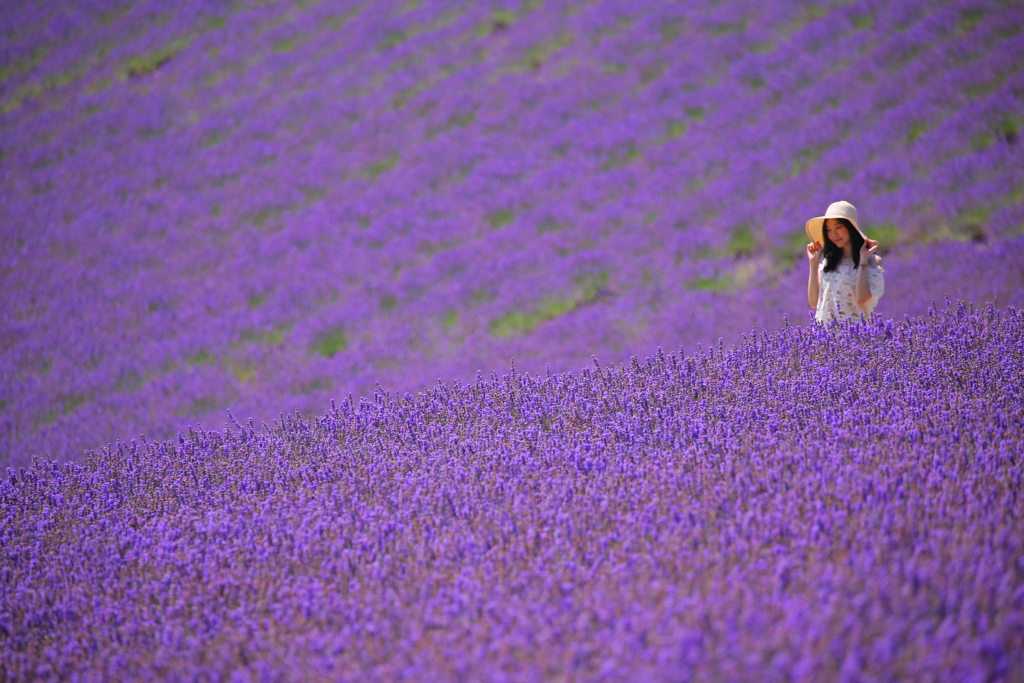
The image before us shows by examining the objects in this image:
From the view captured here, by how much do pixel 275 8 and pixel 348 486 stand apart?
12642 millimetres

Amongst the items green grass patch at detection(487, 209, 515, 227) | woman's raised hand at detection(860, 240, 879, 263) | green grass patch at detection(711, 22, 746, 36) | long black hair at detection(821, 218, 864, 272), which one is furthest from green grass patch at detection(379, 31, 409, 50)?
woman's raised hand at detection(860, 240, 879, 263)

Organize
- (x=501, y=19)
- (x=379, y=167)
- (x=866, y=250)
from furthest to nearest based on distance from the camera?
(x=501, y=19), (x=379, y=167), (x=866, y=250)

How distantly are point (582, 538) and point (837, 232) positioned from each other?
2773mm

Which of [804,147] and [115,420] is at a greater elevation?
Answer: [115,420]

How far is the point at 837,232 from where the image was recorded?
13.2 ft

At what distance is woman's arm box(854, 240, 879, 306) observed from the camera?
12.6ft

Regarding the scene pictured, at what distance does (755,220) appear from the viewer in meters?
6.80

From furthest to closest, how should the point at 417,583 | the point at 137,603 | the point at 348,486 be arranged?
the point at 348,486
the point at 137,603
the point at 417,583

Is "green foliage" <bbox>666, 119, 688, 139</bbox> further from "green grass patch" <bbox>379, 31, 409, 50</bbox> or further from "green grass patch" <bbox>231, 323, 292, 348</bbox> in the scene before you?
"green grass patch" <bbox>379, 31, 409, 50</bbox>

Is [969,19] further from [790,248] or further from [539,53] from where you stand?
[539,53]

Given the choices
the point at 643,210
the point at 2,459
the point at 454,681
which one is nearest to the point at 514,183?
the point at 643,210

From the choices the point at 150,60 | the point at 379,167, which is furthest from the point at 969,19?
the point at 150,60

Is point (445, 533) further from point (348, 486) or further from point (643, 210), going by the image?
point (643, 210)

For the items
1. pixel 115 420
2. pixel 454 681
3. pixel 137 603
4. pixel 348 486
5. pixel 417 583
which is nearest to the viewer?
pixel 454 681
